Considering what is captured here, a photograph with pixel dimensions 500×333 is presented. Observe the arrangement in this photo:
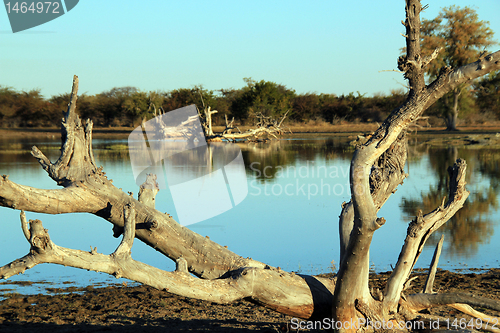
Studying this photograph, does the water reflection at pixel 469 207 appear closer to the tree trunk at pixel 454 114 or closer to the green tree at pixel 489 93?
the tree trunk at pixel 454 114

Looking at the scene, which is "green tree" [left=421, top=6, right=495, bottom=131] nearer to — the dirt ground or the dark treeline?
the dark treeline

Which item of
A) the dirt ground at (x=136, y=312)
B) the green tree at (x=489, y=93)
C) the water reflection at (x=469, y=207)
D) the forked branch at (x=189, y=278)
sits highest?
the green tree at (x=489, y=93)

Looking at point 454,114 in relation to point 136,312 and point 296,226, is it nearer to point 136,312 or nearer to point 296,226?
point 296,226

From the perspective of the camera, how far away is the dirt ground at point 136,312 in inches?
173

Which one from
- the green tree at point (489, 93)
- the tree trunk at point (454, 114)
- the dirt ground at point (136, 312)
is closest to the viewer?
the dirt ground at point (136, 312)

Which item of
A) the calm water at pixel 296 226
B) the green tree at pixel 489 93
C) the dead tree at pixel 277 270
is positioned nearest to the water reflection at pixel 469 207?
the calm water at pixel 296 226

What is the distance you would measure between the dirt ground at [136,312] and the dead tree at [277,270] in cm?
59

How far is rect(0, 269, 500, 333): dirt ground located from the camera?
4406 mm

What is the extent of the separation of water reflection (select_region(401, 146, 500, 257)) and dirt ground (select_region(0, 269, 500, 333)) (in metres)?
2.23

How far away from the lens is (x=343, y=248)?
14.4 feet

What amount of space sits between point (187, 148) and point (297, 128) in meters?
20.6

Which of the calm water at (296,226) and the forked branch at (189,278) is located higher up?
the forked branch at (189,278)

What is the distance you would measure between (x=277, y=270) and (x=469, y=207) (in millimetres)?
8400

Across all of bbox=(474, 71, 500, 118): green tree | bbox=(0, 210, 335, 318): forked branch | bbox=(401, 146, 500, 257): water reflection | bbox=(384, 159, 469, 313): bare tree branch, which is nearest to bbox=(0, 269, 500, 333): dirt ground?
bbox=(0, 210, 335, 318): forked branch
